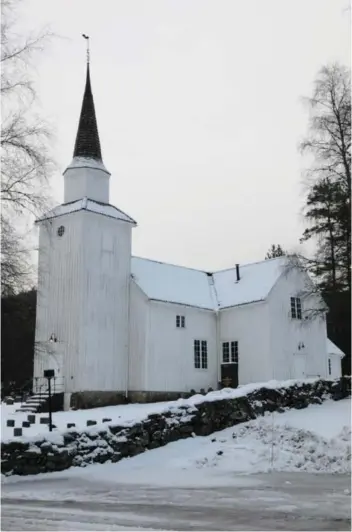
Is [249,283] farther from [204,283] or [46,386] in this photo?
[46,386]

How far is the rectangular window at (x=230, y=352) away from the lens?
34.3 meters

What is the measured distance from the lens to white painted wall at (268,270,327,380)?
109ft

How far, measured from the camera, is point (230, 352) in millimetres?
34531

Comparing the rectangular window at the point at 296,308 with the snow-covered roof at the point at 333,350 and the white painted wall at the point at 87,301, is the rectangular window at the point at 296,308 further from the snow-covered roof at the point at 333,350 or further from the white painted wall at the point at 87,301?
the snow-covered roof at the point at 333,350

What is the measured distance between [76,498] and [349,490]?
4.68 metres

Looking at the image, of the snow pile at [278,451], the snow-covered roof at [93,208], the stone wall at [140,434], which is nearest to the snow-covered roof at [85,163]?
the snow-covered roof at [93,208]

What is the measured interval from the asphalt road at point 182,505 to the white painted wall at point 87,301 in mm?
16756

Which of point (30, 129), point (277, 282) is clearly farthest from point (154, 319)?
point (30, 129)

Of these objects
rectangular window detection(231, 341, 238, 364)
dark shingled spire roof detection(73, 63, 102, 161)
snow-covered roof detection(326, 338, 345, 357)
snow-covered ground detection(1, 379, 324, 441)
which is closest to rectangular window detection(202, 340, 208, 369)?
rectangular window detection(231, 341, 238, 364)

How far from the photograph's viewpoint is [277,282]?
3406 centimetres

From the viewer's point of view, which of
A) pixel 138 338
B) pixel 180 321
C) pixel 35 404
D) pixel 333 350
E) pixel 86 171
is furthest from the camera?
pixel 333 350

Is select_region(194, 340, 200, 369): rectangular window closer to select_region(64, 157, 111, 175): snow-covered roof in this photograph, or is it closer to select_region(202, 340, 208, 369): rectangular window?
select_region(202, 340, 208, 369): rectangular window

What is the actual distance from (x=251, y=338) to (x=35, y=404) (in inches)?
454

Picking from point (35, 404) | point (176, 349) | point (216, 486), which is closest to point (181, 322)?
point (176, 349)
